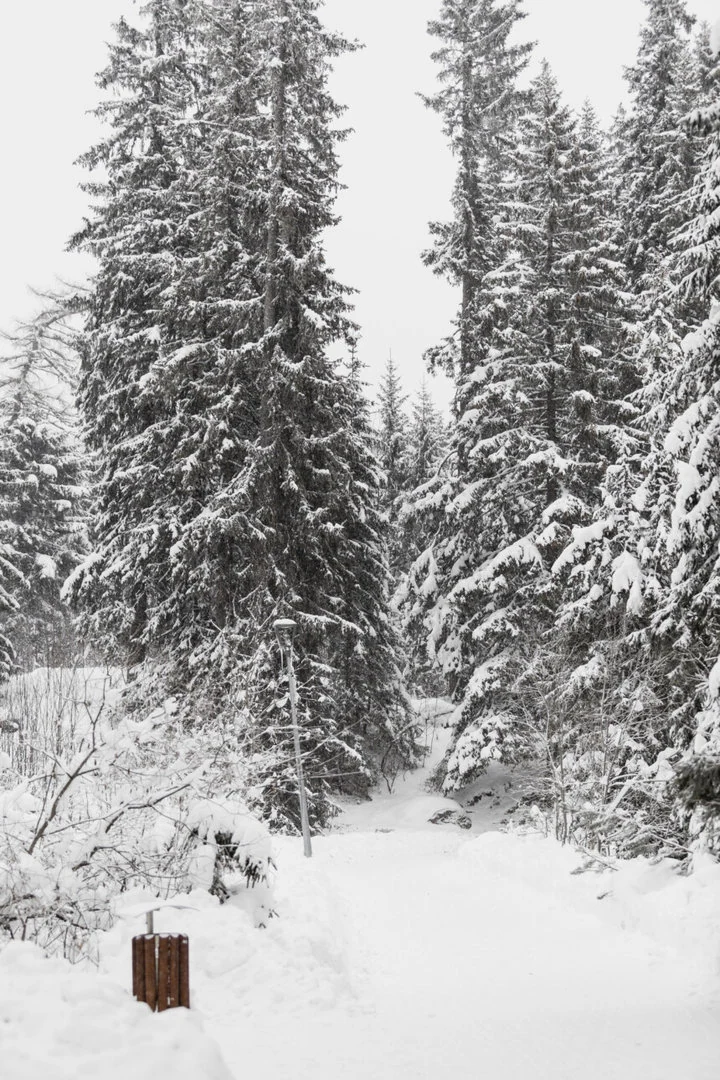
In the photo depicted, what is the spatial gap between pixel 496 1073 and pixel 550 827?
10770 millimetres

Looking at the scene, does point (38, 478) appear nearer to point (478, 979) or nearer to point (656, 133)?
point (656, 133)

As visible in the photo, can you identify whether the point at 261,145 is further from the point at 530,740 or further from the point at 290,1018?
the point at 290,1018

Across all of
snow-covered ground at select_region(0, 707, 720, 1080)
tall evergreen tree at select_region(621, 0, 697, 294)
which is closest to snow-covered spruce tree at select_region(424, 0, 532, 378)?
tall evergreen tree at select_region(621, 0, 697, 294)

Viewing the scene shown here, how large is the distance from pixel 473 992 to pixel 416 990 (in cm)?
61

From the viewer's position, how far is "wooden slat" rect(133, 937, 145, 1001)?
5.24 m

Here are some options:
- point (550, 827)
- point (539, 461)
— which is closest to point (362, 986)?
point (550, 827)

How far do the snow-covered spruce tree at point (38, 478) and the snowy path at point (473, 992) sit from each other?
17.0 metres

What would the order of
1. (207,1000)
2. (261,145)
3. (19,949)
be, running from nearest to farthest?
1. (19,949)
2. (207,1000)
3. (261,145)

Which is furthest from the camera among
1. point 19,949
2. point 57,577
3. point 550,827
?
point 57,577

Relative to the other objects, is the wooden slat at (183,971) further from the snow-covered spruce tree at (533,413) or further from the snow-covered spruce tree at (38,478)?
the snow-covered spruce tree at (38,478)

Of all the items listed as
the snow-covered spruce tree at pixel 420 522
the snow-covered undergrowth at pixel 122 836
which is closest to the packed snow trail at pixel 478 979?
the snow-covered undergrowth at pixel 122 836

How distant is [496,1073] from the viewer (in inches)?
254

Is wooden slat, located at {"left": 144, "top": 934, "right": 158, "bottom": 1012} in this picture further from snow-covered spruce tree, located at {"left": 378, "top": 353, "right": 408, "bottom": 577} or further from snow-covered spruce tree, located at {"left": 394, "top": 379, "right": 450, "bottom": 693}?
snow-covered spruce tree, located at {"left": 378, "top": 353, "right": 408, "bottom": 577}

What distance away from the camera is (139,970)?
5.26m
